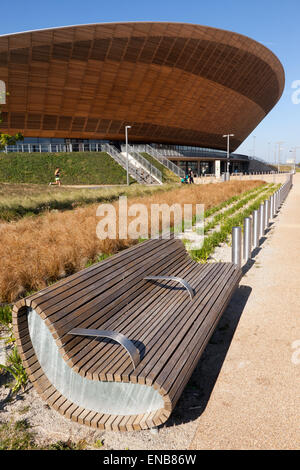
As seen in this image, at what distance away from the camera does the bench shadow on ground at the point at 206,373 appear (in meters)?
2.80

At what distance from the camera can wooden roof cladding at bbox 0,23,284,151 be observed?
112 feet

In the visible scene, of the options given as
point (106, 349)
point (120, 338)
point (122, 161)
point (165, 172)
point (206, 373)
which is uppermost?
point (122, 161)

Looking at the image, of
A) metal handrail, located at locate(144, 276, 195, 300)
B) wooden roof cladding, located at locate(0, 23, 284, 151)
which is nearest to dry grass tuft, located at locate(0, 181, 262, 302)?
metal handrail, located at locate(144, 276, 195, 300)

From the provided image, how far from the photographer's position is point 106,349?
280cm

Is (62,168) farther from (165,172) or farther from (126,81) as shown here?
(126,81)

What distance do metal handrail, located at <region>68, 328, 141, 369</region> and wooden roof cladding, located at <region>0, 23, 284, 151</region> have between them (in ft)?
120

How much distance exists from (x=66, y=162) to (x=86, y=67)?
10.2 metres

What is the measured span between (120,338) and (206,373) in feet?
3.91

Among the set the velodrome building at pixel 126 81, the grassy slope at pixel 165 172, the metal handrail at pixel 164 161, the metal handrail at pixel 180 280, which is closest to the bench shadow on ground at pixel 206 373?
the metal handrail at pixel 180 280

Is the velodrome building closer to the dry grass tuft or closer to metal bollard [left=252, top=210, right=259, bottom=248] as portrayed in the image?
the dry grass tuft

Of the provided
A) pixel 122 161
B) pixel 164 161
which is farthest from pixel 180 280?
pixel 164 161

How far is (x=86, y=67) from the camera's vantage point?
36438 mm
